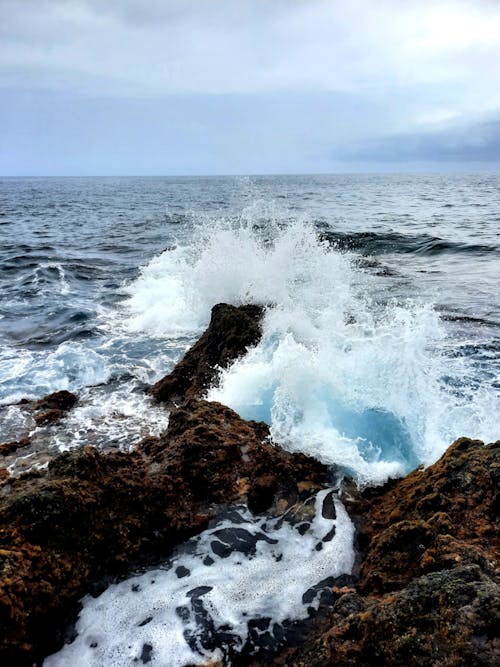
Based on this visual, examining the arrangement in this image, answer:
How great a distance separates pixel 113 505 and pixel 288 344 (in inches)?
106

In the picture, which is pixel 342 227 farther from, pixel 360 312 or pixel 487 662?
pixel 487 662

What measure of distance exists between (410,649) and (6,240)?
21.4m

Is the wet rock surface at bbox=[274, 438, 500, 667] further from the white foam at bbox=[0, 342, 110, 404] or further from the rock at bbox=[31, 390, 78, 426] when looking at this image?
the white foam at bbox=[0, 342, 110, 404]

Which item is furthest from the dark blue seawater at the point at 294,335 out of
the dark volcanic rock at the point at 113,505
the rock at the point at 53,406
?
the dark volcanic rock at the point at 113,505

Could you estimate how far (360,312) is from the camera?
8414 mm

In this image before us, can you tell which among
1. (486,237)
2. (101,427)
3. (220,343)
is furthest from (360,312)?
(486,237)

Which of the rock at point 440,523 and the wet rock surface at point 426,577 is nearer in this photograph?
the wet rock surface at point 426,577

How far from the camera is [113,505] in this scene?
10.4 ft

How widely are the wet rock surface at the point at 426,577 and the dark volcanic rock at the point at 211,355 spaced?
8.67 feet

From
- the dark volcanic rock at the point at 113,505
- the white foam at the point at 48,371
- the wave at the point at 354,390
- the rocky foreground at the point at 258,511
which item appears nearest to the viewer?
the rocky foreground at the point at 258,511

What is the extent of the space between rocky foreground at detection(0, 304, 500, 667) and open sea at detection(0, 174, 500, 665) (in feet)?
0.93

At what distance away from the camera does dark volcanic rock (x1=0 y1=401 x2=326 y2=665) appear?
2.51 meters

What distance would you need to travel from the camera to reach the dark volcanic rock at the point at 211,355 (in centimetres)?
579

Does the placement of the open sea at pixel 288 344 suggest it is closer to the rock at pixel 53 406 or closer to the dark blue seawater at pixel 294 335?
the dark blue seawater at pixel 294 335
